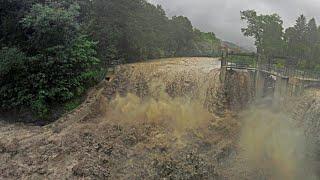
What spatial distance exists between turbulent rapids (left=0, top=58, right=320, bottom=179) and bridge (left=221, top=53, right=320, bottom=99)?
564 mm

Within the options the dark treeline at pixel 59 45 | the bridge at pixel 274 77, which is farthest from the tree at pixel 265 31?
the dark treeline at pixel 59 45

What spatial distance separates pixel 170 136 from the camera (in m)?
26.0

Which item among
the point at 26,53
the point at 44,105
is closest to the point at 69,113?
the point at 44,105

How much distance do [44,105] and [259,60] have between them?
13.5 metres

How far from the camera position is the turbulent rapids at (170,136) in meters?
22.6

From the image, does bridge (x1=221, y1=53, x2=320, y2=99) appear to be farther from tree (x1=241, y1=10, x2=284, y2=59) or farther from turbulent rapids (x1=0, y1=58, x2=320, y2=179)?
tree (x1=241, y1=10, x2=284, y2=59)

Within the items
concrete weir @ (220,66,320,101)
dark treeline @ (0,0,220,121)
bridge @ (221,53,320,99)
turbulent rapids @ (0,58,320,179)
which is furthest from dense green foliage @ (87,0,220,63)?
concrete weir @ (220,66,320,101)

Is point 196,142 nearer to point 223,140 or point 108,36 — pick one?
point 223,140

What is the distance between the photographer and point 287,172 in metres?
21.8

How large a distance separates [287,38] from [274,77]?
11.7 metres

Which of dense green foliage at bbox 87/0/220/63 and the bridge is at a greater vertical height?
dense green foliage at bbox 87/0/220/63

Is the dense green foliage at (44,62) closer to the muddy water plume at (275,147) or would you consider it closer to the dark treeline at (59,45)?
the dark treeline at (59,45)

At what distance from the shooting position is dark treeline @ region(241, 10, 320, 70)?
3425cm

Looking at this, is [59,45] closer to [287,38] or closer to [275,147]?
[275,147]
